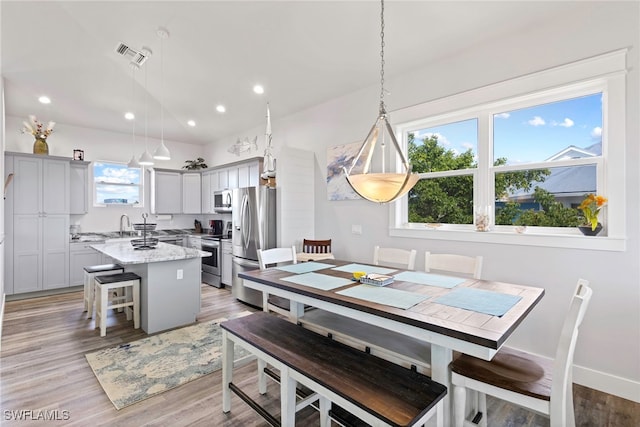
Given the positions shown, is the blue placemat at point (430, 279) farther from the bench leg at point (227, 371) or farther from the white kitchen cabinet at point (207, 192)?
the white kitchen cabinet at point (207, 192)

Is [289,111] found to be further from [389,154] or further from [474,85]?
[474,85]

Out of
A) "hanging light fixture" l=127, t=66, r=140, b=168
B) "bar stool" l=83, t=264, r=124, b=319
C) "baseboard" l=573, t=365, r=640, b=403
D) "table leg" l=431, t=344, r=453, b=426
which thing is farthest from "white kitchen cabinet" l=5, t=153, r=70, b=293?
"baseboard" l=573, t=365, r=640, b=403

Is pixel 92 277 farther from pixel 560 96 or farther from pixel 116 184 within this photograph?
pixel 560 96

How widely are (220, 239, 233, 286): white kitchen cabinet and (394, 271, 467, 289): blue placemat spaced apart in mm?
3618

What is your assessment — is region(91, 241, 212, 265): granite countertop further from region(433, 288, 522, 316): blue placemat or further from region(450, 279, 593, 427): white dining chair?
region(450, 279, 593, 427): white dining chair

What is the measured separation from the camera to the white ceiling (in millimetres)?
2664

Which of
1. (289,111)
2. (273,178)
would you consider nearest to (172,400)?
(273,178)

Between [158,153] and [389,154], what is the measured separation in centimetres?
284

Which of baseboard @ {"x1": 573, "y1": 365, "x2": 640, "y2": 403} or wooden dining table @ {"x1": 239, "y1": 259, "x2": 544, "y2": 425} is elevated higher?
wooden dining table @ {"x1": 239, "y1": 259, "x2": 544, "y2": 425}

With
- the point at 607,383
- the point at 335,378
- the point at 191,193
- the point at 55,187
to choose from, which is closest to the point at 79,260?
the point at 55,187

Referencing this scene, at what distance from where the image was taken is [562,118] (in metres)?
2.57

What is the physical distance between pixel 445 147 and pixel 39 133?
623cm

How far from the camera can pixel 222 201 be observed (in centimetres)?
573

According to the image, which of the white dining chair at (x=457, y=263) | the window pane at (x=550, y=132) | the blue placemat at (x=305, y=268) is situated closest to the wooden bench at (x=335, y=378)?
the blue placemat at (x=305, y=268)
